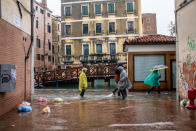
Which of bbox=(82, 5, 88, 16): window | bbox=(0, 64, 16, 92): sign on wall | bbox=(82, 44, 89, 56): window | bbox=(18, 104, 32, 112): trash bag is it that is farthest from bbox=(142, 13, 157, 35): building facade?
Answer: bbox=(0, 64, 16, 92): sign on wall

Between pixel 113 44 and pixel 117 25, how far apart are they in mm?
3091

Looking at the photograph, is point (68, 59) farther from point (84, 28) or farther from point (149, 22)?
point (149, 22)

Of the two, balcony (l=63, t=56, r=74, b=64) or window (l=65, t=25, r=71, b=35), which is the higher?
window (l=65, t=25, r=71, b=35)

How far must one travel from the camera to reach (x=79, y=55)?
39.3 meters

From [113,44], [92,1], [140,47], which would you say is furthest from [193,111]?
[92,1]

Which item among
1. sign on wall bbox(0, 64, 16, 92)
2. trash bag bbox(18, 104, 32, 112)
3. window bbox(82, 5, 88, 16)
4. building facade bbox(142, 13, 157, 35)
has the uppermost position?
building facade bbox(142, 13, 157, 35)

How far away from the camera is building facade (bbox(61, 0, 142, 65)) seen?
38.3 metres

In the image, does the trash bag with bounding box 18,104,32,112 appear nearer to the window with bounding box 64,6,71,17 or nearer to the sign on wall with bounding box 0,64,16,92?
the sign on wall with bounding box 0,64,16,92

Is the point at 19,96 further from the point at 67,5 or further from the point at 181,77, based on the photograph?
the point at 67,5

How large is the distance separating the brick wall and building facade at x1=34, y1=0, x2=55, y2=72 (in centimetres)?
3203

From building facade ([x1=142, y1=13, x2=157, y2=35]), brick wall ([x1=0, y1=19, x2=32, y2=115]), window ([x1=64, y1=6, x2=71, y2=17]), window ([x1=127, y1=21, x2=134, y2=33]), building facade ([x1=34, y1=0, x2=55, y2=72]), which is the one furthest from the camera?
building facade ([x1=142, y1=13, x2=157, y2=35])

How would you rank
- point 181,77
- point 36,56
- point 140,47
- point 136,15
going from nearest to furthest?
1. point 181,77
2. point 140,47
3. point 136,15
4. point 36,56

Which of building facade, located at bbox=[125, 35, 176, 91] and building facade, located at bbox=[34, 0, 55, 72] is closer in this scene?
building facade, located at bbox=[125, 35, 176, 91]

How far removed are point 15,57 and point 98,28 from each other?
3126 centimetres
